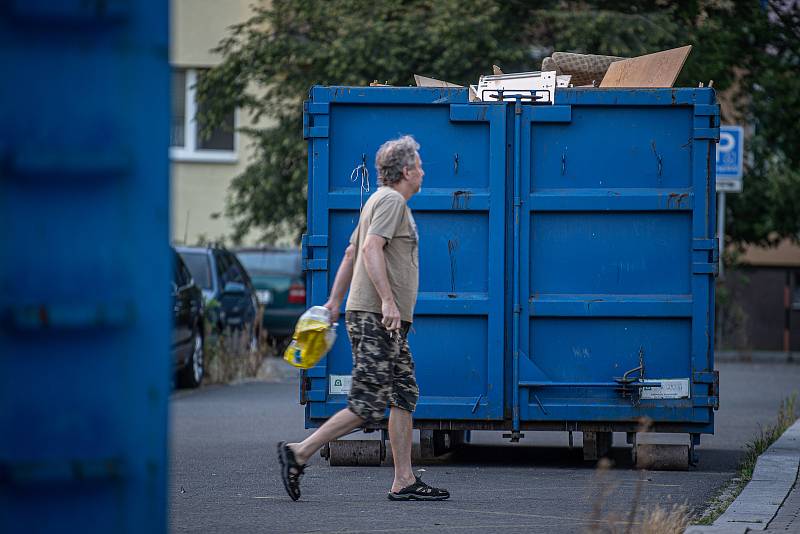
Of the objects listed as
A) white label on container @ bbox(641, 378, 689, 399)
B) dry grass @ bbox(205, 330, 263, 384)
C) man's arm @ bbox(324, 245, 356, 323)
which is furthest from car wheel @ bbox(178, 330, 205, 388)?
man's arm @ bbox(324, 245, 356, 323)

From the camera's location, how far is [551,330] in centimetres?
904

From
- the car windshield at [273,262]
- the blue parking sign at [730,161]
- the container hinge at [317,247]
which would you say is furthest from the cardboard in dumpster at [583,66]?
the car windshield at [273,262]

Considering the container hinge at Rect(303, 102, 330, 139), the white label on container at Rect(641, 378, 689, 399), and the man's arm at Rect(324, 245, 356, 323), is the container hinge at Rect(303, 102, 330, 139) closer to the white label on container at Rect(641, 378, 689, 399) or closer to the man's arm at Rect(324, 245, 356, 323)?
the man's arm at Rect(324, 245, 356, 323)

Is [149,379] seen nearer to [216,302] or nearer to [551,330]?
[551,330]

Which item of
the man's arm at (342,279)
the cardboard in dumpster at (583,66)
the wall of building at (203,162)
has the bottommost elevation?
the man's arm at (342,279)

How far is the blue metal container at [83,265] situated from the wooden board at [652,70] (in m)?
6.78

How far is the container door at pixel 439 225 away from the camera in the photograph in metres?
9.00

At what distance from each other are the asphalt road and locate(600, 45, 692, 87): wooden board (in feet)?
7.92

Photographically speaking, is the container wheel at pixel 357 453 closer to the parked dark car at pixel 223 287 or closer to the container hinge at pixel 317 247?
the container hinge at pixel 317 247

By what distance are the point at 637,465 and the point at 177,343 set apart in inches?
272

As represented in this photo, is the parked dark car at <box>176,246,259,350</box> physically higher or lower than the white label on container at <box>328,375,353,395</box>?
higher

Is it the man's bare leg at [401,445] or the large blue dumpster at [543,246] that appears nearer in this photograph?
the man's bare leg at [401,445]

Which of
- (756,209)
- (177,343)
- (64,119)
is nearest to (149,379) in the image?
(64,119)

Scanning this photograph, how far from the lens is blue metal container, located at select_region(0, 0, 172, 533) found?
8.86 ft
